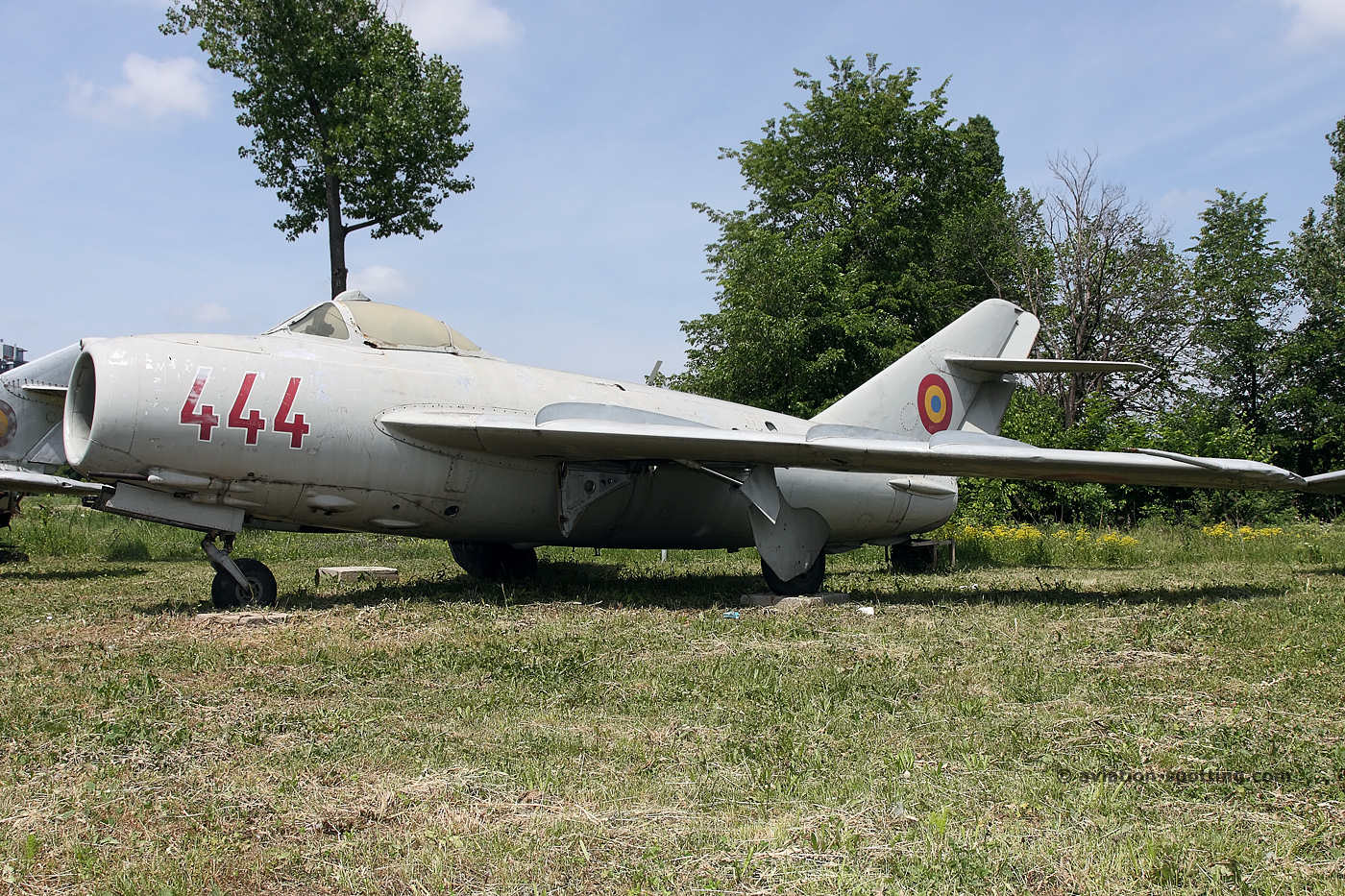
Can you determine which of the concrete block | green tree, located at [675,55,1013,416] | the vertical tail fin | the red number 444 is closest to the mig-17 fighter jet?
the red number 444

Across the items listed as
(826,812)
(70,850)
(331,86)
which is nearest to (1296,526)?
(826,812)

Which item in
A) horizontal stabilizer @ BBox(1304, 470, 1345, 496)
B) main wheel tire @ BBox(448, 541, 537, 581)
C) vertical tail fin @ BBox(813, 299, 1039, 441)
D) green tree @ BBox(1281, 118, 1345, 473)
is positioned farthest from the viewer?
green tree @ BBox(1281, 118, 1345, 473)

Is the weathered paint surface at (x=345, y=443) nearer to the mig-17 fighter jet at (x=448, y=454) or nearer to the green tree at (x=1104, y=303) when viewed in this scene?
the mig-17 fighter jet at (x=448, y=454)

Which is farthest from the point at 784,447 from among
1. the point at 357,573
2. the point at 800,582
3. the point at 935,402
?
the point at 357,573

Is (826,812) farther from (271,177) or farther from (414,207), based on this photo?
(271,177)

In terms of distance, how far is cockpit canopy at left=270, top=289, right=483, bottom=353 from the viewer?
857cm

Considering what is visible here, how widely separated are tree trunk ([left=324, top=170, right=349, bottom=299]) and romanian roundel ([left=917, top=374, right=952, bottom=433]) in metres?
15.6

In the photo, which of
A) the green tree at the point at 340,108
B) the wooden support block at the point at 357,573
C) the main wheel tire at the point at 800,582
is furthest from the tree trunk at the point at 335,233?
the main wheel tire at the point at 800,582

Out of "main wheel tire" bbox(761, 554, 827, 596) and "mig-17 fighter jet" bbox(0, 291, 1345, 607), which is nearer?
"mig-17 fighter jet" bbox(0, 291, 1345, 607)

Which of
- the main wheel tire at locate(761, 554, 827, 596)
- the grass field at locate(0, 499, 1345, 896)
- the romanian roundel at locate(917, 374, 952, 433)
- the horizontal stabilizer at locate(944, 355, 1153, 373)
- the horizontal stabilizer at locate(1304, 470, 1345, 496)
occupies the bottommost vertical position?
the grass field at locate(0, 499, 1345, 896)

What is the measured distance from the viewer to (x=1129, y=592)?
9.48 metres

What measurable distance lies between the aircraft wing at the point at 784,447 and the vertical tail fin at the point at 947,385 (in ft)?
10.4

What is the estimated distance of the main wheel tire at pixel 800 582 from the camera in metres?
9.41

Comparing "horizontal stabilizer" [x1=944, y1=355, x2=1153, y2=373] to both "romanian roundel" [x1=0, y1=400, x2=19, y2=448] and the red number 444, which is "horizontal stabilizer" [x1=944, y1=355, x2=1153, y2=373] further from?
"romanian roundel" [x1=0, y1=400, x2=19, y2=448]
